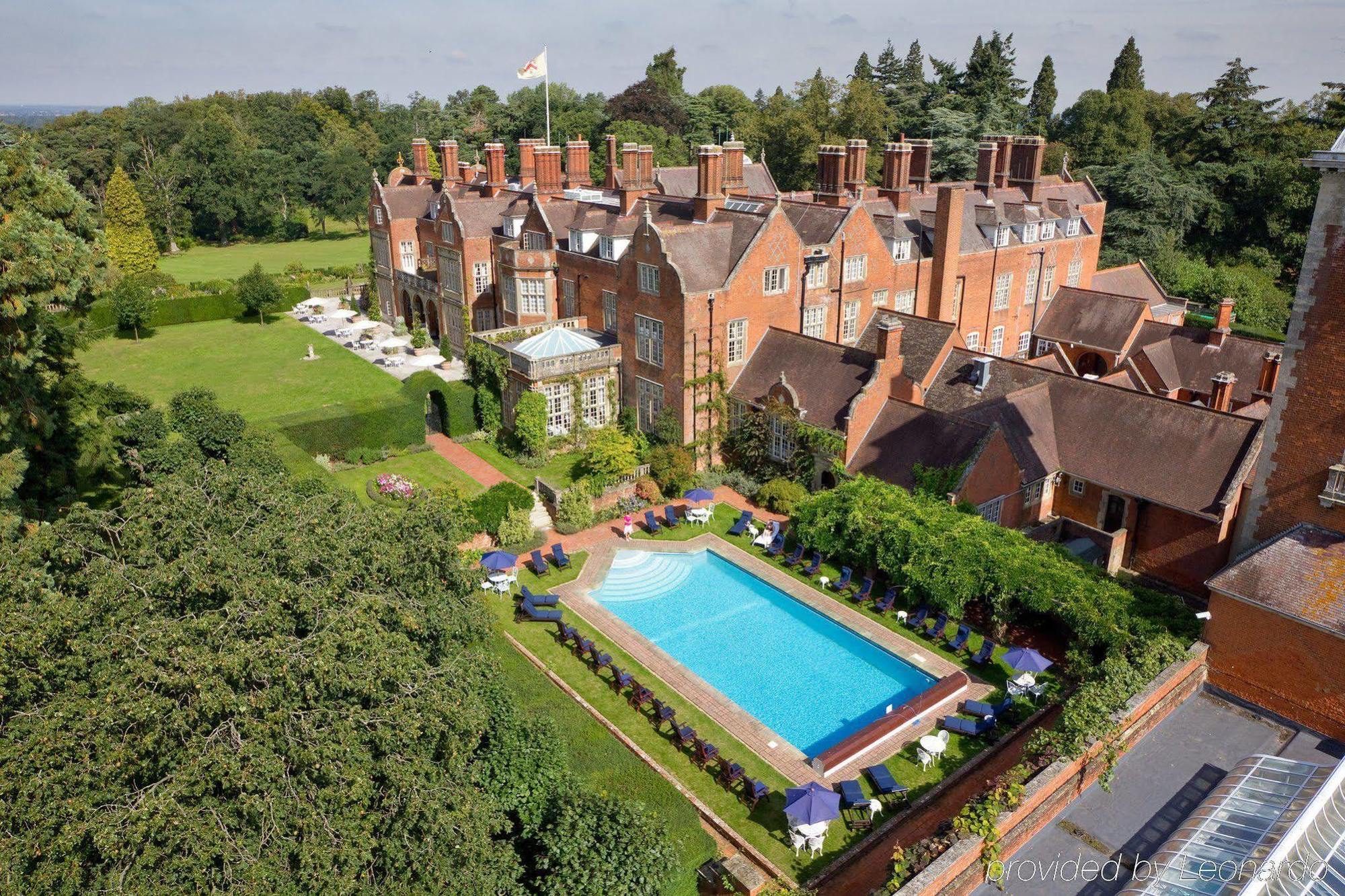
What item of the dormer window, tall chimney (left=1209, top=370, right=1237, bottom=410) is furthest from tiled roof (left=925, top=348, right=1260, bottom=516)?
the dormer window

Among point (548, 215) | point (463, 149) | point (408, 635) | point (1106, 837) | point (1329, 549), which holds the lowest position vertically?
point (1106, 837)

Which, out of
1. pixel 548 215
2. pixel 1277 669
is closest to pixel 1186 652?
pixel 1277 669

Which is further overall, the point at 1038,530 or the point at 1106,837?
the point at 1038,530

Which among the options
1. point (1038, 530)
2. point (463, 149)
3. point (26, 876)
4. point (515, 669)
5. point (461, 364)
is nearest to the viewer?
point (26, 876)

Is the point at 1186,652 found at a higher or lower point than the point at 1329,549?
lower

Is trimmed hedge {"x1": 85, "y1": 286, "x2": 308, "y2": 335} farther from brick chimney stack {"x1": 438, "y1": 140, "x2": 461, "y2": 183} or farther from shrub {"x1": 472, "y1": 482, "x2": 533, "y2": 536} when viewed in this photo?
shrub {"x1": 472, "y1": 482, "x2": 533, "y2": 536}

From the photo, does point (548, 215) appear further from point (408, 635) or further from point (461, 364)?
point (408, 635)

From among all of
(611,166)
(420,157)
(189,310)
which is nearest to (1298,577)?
(611,166)
